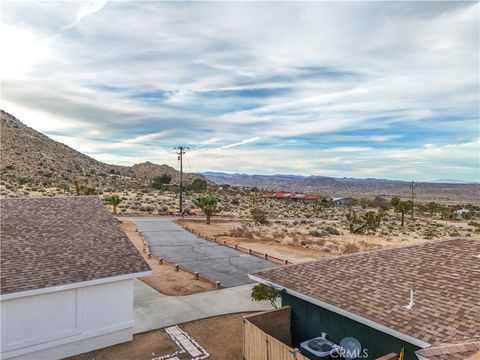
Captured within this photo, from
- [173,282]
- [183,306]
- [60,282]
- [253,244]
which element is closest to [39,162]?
[253,244]

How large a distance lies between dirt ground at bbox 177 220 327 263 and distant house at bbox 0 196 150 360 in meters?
16.1

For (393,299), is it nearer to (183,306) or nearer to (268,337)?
(268,337)

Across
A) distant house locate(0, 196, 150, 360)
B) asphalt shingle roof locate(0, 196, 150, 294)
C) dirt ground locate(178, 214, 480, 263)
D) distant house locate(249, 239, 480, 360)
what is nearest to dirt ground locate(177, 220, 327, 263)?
dirt ground locate(178, 214, 480, 263)

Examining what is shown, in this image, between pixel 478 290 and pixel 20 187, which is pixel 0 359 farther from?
pixel 20 187

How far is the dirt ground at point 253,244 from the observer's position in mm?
30422

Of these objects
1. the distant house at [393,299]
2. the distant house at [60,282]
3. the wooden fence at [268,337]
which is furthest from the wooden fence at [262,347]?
the distant house at [60,282]

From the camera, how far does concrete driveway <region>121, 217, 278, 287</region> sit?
23.7 metres

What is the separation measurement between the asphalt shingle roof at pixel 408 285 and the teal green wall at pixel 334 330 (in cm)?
61

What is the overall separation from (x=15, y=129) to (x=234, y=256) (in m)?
85.2

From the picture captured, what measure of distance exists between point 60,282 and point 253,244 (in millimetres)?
24591

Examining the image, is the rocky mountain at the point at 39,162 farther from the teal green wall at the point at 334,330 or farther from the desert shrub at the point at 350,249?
the teal green wall at the point at 334,330

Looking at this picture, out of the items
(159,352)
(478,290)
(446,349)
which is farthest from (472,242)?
(159,352)

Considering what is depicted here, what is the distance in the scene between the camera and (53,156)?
295 feet

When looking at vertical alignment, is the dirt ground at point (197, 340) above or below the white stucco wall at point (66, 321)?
below
